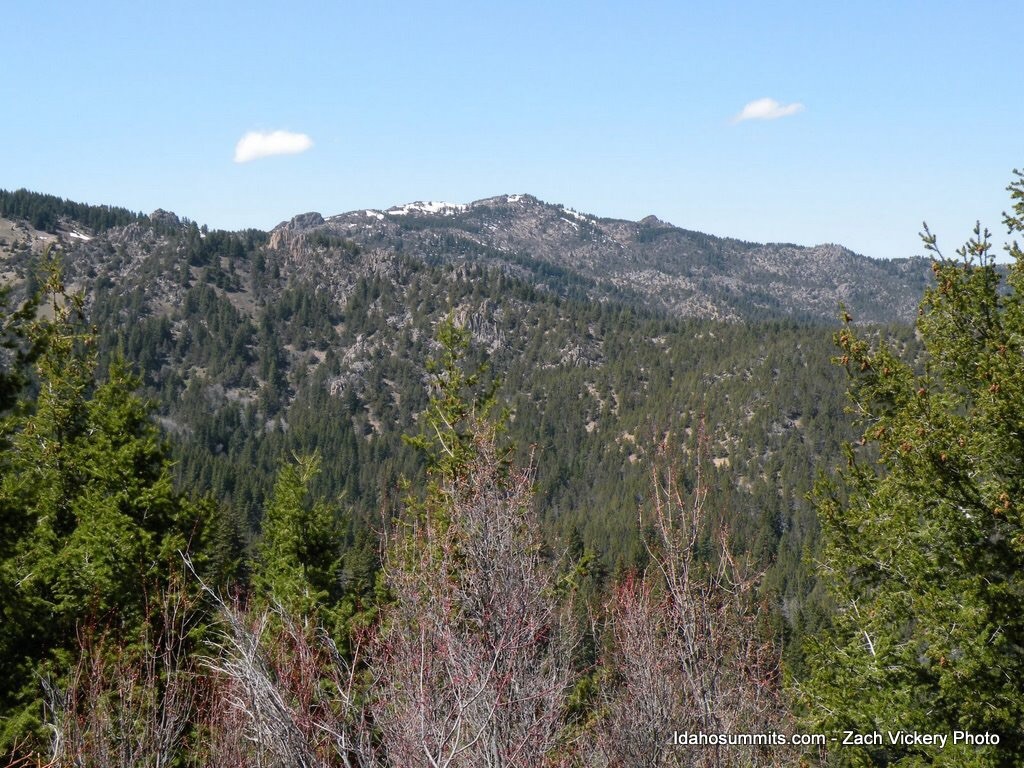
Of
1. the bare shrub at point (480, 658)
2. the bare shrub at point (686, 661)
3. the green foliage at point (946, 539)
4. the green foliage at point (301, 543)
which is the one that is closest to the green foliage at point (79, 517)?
the green foliage at point (301, 543)

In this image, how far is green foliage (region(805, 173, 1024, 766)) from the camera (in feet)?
31.4

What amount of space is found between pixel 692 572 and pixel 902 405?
4.90 meters

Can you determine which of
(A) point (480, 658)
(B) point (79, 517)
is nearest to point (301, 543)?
(B) point (79, 517)

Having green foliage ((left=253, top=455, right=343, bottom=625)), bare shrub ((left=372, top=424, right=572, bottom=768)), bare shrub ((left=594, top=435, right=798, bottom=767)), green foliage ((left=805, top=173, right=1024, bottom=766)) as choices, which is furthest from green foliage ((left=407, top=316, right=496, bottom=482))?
green foliage ((left=805, top=173, right=1024, bottom=766))

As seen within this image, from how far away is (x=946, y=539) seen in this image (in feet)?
33.4

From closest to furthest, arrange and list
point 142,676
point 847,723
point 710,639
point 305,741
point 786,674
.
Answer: point 305,741 → point 710,639 → point 847,723 → point 786,674 → point 142,676

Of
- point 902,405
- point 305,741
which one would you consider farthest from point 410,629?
point 902,405

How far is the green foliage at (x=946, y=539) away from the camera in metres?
9.56

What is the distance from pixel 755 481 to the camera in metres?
169

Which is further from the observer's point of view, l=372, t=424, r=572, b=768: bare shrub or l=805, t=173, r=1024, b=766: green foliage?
l=805, t=173, r=1024, b=766: green foliage

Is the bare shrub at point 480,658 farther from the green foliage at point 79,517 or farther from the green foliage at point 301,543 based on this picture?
the green foliage at point 301,543

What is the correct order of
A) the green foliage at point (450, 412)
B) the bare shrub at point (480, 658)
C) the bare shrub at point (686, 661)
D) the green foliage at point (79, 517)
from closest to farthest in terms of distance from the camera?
the bare shrub at point (480, 658), the bare shrub at point (686, 661), the green foliage at point (79, 517), the green foliage at point (450, 412)

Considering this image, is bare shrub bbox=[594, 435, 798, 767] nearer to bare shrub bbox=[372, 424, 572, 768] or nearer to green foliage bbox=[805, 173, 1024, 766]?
bare shrub bbox=[372, 424, 572, 768]

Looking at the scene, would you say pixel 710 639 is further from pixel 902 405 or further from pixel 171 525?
pixel 171 525
